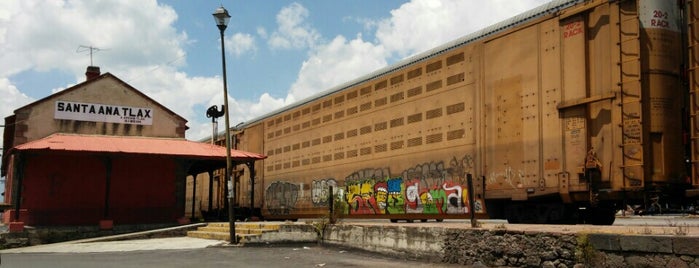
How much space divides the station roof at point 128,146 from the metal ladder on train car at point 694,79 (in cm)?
1526

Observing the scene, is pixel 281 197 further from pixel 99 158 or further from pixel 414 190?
pixel 414 190

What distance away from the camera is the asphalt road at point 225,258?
10.7 m

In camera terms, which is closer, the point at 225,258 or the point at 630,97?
the point at 630,97

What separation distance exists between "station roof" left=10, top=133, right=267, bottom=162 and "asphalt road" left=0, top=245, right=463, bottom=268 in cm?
493

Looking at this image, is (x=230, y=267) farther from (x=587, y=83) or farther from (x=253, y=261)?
(x=587, y=83)

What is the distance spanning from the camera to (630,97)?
10.2m

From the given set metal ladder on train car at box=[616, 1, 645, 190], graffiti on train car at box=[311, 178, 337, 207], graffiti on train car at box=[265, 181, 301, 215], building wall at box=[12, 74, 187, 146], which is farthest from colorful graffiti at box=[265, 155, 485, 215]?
building wall at box=[12, 74, 187, 146]

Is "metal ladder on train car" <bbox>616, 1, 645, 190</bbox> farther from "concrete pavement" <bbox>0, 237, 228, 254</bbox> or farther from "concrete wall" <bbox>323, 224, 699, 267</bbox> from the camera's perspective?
"concrete pavement" <bbox>0, 237, 228, 254</bbox>

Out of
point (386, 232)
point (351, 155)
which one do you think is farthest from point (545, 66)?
point (351, 155)

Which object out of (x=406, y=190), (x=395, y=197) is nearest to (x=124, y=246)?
(x=395, y=197)

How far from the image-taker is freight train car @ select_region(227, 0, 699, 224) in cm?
1014

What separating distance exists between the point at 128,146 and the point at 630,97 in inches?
640

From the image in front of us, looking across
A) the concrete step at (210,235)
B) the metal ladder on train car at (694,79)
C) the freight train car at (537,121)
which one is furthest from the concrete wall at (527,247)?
the concrete step at (210,235)

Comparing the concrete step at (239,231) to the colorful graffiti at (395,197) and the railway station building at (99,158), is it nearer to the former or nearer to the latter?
the railway station building at (99,158)
